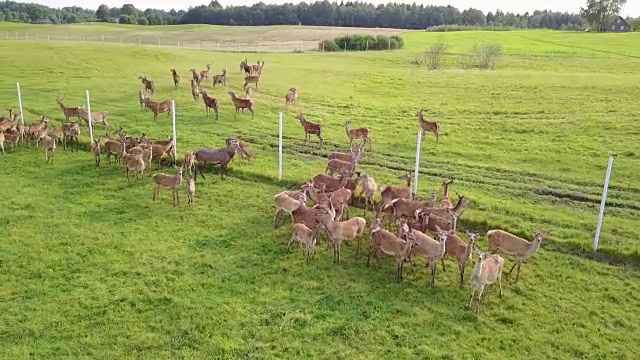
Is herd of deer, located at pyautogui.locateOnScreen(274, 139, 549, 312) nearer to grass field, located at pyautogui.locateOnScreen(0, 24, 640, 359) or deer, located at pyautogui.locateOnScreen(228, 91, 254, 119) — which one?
grass field, located at pyautogui.locateOnScreen(0, 24, 640, 359)

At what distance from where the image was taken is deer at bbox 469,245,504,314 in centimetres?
1064

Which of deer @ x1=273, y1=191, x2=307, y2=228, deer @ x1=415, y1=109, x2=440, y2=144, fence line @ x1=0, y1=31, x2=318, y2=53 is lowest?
deer @ x1=273, y1=191, x2=307, y2=228

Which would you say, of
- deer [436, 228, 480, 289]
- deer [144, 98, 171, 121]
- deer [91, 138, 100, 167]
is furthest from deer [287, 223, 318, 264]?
deer [144, 98, 171, 121]

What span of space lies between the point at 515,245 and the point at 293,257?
497cm

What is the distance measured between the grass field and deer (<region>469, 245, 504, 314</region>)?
44 cm

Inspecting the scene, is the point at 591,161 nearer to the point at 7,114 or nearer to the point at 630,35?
the point at 7,114

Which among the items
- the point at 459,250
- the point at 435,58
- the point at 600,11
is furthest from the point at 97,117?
the point at 600,11

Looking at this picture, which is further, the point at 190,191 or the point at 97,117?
the point at 97,117

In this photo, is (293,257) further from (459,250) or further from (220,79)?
(220,79)

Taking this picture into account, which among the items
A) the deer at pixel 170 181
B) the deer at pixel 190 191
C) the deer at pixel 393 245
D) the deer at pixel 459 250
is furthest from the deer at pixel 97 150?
the deer at pixel 459 250

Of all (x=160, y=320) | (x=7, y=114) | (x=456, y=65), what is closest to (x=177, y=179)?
(x=160, y=320)

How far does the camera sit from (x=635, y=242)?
1384 centimetres

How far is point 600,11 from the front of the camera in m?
116

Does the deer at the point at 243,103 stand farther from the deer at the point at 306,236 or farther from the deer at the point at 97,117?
the deer at the point at 306,236
